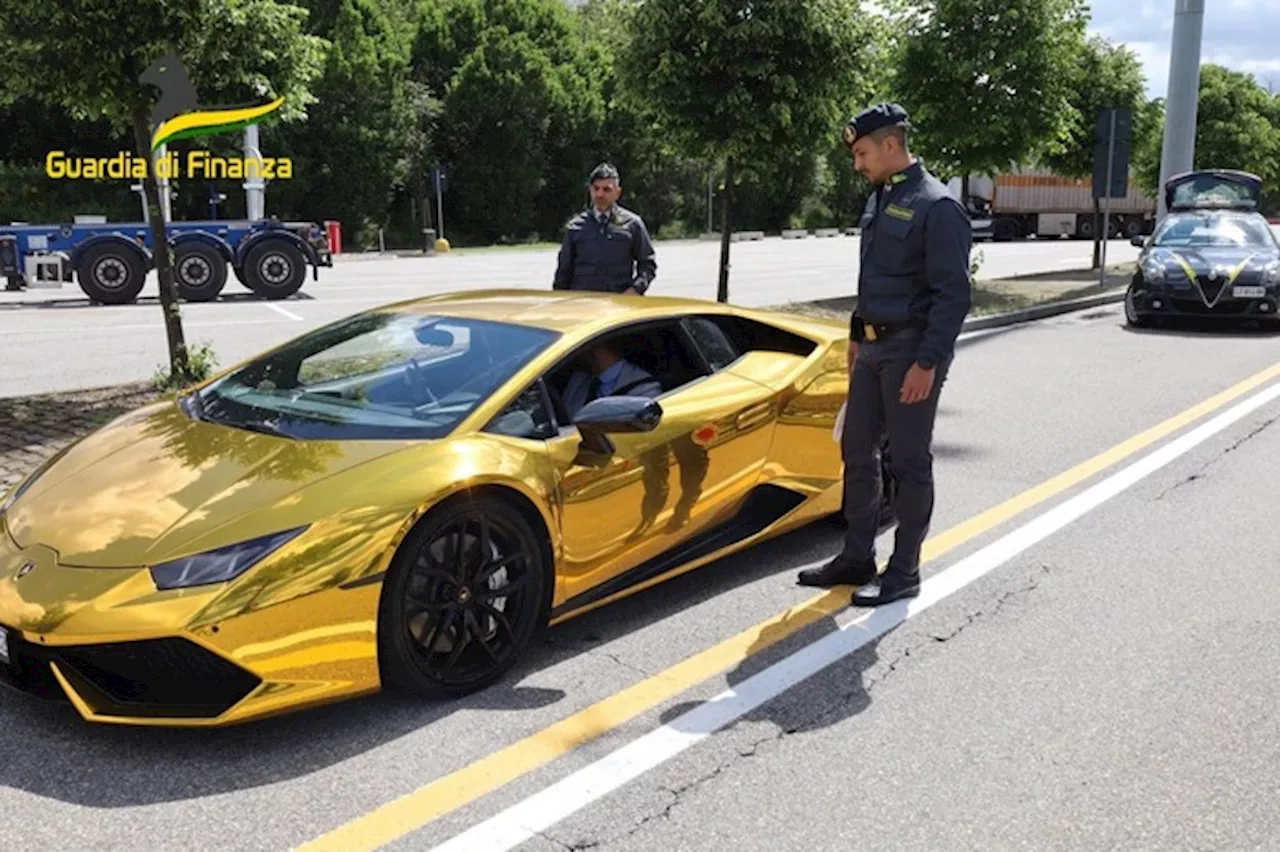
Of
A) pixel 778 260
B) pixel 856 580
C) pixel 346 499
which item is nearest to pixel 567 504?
pixel 346 499

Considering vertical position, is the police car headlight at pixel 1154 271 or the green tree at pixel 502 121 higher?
the green tree at pixel 502 121

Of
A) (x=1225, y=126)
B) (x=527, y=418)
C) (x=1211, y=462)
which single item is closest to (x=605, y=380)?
(x=527, y=418)

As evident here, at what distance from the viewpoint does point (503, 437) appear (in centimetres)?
380

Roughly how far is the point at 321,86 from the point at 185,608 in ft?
133

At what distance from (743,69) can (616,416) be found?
9529mm

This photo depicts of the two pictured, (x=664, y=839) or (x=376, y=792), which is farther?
(x=376, y=792)

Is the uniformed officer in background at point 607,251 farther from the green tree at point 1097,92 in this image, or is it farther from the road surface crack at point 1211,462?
the green tree at point 1097,92

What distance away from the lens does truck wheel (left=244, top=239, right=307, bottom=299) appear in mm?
17875

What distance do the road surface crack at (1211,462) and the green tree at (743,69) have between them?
20.2ft

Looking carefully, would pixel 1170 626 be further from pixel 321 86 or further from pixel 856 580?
pixel 321 86

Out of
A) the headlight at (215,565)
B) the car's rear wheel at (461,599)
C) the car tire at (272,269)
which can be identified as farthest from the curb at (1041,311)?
the headlight at (215,565)

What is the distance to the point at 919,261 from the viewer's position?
441 cm

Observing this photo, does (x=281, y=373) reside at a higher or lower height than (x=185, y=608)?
higher

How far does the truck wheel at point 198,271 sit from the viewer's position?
17391 mm
